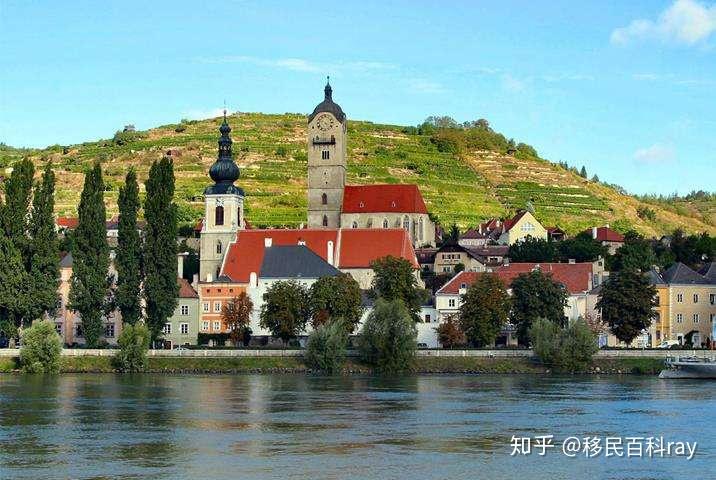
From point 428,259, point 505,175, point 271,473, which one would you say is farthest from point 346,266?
point 505,175

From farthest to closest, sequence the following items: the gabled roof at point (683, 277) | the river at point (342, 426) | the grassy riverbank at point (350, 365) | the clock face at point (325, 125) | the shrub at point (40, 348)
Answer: the clock face at point (325, 125) → the gabled roof at point (683, 277) → the grassy riverbank at point (350, 365) → the shrub at point (40, 348) → the river at point (342, 426)

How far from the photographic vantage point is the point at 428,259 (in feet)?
414

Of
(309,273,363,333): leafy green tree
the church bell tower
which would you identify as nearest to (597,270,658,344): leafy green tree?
(309,273,363,333): leafy green tree

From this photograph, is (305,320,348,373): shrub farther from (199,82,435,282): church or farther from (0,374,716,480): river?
(199,82,435,282): church

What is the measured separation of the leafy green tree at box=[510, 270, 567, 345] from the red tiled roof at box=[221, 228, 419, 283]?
60.3 ft

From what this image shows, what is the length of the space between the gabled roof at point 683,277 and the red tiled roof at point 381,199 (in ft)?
105

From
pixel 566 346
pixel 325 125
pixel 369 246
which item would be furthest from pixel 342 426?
pixel 325 125

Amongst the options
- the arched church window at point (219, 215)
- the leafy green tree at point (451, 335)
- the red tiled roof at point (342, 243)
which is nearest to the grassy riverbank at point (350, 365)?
the leafy green tree at point (451, 335)

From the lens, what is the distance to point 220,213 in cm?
11250

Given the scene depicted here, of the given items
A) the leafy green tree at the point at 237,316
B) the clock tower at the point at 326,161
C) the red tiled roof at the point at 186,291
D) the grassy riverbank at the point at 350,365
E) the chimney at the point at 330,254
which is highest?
the clock tower at the point at 326,161

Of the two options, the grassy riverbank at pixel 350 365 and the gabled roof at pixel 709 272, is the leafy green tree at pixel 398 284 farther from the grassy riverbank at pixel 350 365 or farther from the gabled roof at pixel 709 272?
the gabled roof at pixel 709 272

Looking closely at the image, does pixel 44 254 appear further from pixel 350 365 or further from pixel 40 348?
pixel 350 365

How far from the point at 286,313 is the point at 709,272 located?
31399 mm

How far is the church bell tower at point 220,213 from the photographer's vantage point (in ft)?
364
